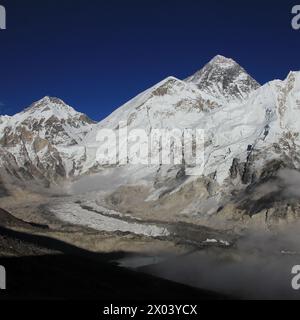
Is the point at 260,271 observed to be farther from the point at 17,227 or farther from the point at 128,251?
the point at 17,227

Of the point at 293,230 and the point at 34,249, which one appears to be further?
the point at 293,230

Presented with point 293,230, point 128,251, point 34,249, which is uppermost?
point 293,230

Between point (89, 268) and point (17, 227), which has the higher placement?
point (17, 227)

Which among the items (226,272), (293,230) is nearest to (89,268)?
(226,272)

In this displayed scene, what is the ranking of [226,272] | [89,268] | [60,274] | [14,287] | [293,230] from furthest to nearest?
[293,230] < [226,272] < [89,268] < [60,274] < [14,287]

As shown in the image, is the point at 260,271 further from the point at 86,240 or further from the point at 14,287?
the point at 14,287
